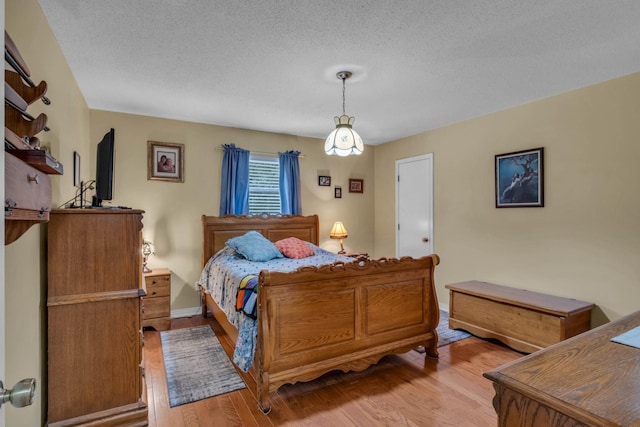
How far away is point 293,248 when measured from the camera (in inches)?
165

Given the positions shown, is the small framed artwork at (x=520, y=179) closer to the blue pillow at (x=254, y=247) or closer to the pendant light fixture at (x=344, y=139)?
the pendant light fixture at (x=344, y=139)

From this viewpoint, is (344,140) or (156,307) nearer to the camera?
(344,140)

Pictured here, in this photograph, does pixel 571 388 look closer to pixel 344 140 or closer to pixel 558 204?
pixel 344 140

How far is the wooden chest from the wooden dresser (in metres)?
3.13

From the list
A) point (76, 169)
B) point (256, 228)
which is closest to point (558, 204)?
point (256, 228)

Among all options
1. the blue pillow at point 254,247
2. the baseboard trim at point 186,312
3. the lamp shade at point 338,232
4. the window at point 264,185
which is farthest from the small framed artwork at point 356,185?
the baseboard trim at point 186,312

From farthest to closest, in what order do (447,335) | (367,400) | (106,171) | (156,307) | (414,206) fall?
(414,206), (156,307), (447,335), (367,400), (106,171)

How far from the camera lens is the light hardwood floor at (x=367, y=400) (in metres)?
2.14

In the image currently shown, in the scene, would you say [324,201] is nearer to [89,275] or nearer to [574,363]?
[89,275]

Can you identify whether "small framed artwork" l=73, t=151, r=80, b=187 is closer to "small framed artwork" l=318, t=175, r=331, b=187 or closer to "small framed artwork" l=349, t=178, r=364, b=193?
"small framed artwork" l=318, t=175, r=331, b=187

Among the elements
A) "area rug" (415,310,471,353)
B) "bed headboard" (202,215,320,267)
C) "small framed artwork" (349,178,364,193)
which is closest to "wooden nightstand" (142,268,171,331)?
"bed headboard" (202,215,320,267)

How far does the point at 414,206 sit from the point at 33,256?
4337 millimetres

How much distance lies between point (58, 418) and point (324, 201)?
13.0ft

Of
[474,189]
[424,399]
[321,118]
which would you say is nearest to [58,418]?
[424,399]
